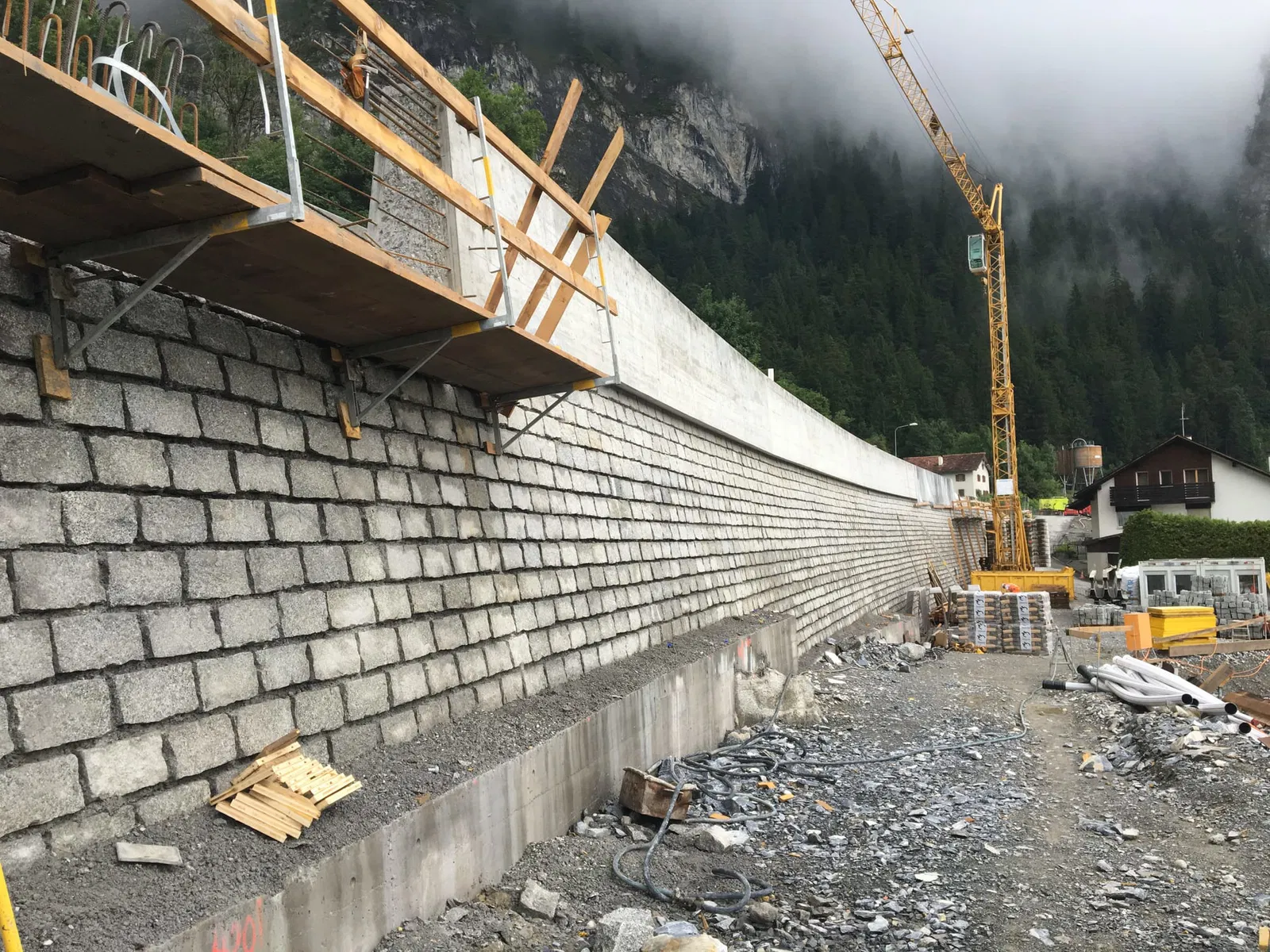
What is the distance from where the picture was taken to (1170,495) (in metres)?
47.8

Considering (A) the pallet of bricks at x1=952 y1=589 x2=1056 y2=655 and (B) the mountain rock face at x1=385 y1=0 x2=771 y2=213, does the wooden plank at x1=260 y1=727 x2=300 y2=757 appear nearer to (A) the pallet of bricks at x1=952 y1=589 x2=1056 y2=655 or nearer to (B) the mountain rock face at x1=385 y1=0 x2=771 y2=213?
(A) the pallet of bricks at x1=952 y1=589 x2=1056 y2=655

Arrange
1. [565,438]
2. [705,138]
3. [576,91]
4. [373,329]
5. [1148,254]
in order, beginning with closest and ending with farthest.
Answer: [373,329] < [576,91] < [565,438] < [705,138] < [1148,254]

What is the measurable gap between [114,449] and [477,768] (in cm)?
258

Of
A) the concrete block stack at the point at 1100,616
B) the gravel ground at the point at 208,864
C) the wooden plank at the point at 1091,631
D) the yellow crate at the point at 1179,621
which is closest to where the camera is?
the gravel ground at the point at 208,864

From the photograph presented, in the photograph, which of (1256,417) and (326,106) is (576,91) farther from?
(1256,417)

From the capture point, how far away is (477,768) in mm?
5160

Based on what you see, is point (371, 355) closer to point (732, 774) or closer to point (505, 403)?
point (505, 403)

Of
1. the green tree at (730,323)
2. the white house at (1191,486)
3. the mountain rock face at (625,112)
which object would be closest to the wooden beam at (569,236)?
the white house at (1191,486)

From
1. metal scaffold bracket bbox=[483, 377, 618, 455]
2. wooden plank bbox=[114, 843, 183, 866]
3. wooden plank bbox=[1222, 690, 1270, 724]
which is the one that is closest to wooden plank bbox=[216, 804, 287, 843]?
wooden plank bbox=[114, 843, 183, 866]

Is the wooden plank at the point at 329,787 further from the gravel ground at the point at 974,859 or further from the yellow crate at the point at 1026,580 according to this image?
the yellow crate at the point at 1026,580

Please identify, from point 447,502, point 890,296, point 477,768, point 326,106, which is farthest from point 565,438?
point 890,296

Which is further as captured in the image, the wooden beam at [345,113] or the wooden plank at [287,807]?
the wooden plank at [287,807]

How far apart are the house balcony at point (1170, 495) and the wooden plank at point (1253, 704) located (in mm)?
39856

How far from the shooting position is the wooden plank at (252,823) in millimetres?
3863
